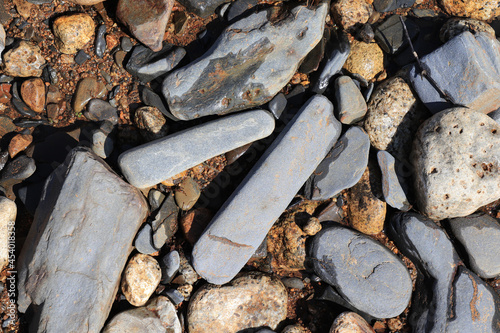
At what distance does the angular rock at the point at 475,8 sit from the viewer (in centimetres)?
331

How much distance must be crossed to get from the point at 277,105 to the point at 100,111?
149 cm

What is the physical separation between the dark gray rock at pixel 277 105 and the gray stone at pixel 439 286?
4.21 feet

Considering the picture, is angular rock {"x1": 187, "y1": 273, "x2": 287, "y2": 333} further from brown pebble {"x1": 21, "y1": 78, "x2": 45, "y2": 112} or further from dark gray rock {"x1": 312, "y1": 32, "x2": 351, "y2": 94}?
brown pebble {"x1": 21, "y1": 78, "x2": 45, "y2": 112}

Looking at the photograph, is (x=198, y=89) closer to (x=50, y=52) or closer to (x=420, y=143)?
(x=50, y=52)

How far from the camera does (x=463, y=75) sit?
298 centimetres

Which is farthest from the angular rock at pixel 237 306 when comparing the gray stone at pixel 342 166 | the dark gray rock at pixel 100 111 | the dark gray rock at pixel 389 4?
the dark gray rock at pixel 389 4

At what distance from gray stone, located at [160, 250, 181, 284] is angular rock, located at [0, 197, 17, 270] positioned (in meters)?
1.18

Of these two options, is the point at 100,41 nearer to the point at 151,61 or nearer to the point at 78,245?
the point at 151,61

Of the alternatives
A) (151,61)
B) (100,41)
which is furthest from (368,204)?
(100,41)

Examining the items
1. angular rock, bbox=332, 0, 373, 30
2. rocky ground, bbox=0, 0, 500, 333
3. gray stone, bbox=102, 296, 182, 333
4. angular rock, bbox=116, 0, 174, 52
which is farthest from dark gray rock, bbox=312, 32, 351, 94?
gray stone, bbox=102, 296, 182, 333

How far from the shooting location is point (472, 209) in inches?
114

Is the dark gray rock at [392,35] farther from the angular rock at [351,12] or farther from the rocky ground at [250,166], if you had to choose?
the angular rock at [351,12]

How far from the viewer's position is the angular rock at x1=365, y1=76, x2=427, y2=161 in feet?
10.3

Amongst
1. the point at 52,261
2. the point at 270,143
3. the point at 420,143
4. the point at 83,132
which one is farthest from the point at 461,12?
the point at 52,261
